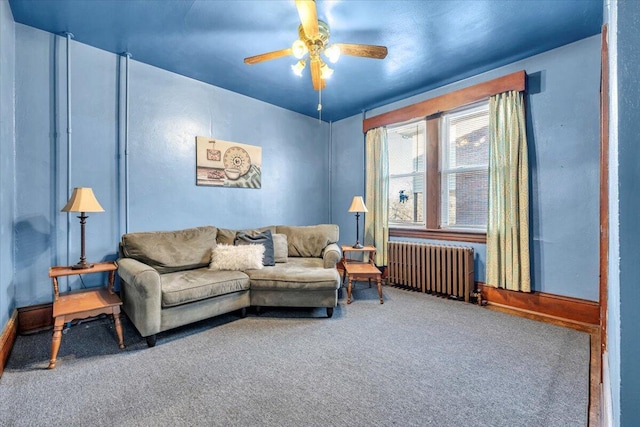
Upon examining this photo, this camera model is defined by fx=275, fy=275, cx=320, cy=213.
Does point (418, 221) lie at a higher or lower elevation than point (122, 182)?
lower

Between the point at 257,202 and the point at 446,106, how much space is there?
286cm

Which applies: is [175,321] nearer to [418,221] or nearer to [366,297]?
[366,297]

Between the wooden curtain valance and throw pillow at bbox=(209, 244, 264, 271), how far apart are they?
2.67 meters

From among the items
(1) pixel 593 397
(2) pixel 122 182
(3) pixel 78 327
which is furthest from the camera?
(2) pixel 122 182

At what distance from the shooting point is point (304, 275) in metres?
2.72

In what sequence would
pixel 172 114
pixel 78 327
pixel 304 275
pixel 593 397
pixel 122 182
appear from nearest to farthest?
pixel 593 397 → pixel 78 327 → pixel 304 275 → pixel 122 182 → pixel 172 114

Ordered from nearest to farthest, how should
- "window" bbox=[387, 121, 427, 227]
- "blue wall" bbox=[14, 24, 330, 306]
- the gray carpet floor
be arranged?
the gray carpet floor, "blue wall" bbox=[14, 24, 330, 306], "window" bbox=[387, 121, 427, 227]

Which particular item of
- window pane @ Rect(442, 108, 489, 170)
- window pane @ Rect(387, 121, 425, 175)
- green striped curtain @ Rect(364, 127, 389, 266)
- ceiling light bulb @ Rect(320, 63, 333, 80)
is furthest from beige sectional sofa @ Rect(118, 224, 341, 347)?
window pane @ Rect(442, 108, 489, 170)

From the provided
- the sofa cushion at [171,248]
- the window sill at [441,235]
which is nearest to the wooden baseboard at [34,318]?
the sofa cushion at [171,248]

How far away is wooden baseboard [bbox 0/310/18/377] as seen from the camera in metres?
1.85

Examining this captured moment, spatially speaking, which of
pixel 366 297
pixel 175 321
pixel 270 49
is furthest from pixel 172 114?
pixel 366 297

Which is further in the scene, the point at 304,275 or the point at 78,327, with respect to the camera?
the point at 304,275

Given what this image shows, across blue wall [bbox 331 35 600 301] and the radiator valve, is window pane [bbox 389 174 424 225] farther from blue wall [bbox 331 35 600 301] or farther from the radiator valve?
blue wall [bbox 331 35 600 301]

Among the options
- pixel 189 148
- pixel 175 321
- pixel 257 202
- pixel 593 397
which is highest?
pixel 189 148
